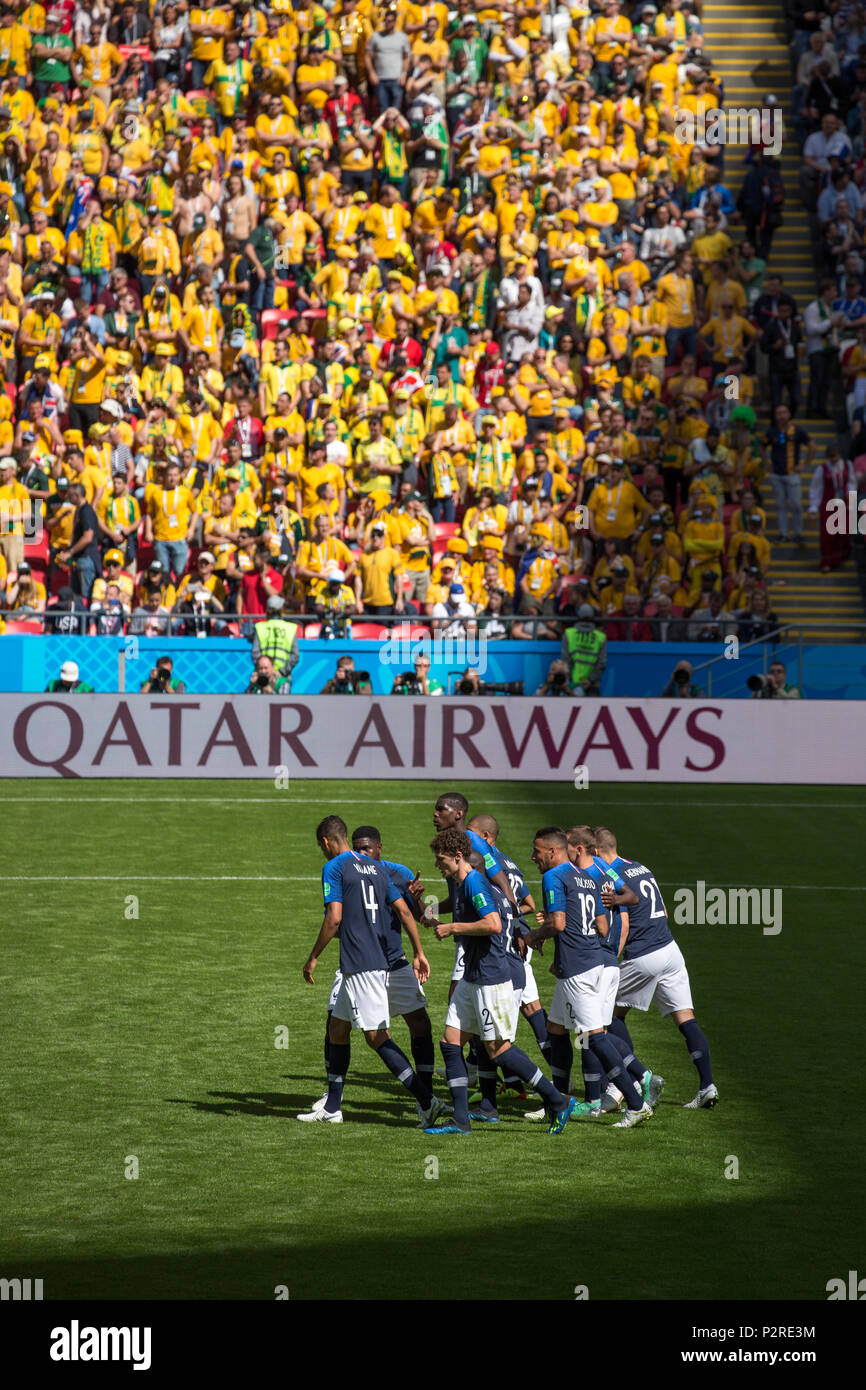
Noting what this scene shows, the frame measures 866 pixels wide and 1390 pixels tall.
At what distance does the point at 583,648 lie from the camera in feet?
82.9

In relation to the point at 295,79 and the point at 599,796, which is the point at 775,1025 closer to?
the point at 599,796

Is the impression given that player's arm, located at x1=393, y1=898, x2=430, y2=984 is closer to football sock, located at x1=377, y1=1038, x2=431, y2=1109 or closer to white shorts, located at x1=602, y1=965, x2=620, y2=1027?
football sock, located at x1=377, y1=1038, x2=431, y2=1109

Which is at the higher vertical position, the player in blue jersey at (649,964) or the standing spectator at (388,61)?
the standing spectator at (388,61)

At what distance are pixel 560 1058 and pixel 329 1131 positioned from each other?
1327 mm

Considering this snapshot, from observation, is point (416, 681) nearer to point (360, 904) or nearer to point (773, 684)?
point (773, 684)

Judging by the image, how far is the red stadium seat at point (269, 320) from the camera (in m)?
29.6

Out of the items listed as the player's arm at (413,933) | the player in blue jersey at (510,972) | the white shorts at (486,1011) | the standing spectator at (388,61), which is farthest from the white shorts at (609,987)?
the standing spectator at (388,61)

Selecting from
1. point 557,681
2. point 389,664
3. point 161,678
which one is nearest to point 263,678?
point 161,678

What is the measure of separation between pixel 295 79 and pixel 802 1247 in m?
25.6

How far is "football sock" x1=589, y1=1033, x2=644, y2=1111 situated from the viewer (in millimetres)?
10859

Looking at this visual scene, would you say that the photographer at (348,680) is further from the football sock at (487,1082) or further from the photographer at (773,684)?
the football sock at (487,1082)

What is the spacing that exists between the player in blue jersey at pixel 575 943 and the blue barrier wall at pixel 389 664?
570 inches

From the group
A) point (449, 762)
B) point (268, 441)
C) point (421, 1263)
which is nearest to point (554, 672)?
point (449, 762)

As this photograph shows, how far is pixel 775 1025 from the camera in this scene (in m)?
13.7
